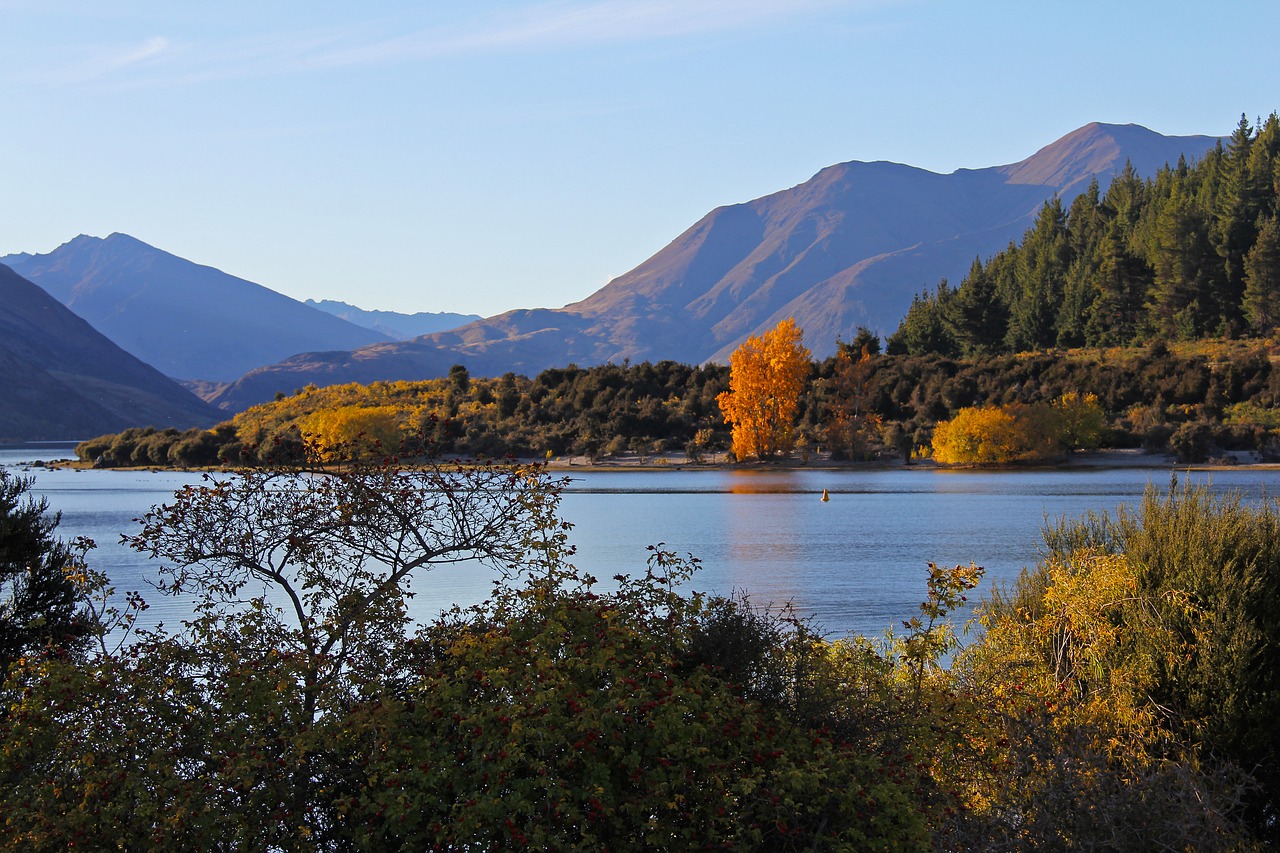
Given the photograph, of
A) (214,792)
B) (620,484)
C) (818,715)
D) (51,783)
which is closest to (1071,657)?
(818,715)

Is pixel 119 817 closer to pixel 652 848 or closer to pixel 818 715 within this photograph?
pixel 652 848

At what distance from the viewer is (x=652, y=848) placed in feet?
22.3

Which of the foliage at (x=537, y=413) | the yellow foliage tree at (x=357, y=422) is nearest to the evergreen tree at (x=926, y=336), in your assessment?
the foliage at (x=537, y=413)

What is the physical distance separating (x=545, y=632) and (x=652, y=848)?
4.68 feet

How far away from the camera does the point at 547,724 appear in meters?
6.52

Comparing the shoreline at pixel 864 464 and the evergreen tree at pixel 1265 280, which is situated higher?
the evergreen tree at pixel 1265 280

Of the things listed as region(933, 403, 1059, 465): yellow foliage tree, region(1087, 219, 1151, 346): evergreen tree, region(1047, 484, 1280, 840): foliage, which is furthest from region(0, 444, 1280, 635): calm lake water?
region(1087, 219, 1151, 346): evergreen tree

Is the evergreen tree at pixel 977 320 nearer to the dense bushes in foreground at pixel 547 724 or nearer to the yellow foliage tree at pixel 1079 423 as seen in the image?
the yellow foliage tree at pixel 1079 423

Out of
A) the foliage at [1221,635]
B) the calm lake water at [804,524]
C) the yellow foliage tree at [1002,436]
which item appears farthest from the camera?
the yellow foliage tree at [1002,436]

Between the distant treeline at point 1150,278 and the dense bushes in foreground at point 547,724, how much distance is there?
8247 cm

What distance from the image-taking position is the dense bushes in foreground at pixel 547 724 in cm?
647

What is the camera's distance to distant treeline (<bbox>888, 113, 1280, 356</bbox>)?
87312mm

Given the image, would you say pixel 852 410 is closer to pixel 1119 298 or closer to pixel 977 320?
pixel 977 320

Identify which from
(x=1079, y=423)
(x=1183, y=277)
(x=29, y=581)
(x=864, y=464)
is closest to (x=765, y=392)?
(x=864, y=464)
